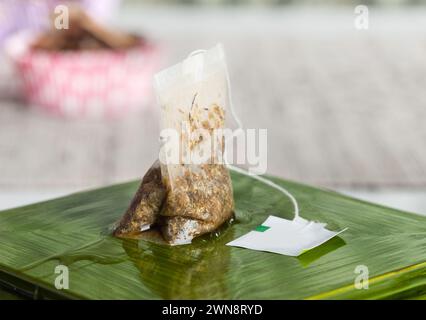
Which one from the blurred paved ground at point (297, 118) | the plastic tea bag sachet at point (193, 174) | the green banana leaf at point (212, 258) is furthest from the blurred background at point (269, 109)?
the plastic tea bag sachet at point (193, 174)

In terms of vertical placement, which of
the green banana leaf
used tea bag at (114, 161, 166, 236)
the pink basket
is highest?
the pink basket

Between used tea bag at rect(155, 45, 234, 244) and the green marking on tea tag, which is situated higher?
used tea bag at rect(155, 45, 234, 244)

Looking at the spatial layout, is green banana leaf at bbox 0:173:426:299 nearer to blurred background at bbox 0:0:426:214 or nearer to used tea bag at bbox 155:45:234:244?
used tea bag at bbox 155:45:234:244

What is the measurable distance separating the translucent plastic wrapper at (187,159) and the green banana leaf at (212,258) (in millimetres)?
27

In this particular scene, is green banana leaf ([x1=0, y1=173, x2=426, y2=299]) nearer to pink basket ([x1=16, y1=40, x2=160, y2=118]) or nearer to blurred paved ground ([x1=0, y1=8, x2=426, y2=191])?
blurred paved ground ([x1=0, y1=8, x2=426, y2=191])

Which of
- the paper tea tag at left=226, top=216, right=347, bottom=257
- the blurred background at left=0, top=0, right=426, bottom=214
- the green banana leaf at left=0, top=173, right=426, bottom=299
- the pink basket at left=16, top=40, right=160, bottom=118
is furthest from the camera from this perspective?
the pink basket at left=16, top=40, right=160, bottom=118

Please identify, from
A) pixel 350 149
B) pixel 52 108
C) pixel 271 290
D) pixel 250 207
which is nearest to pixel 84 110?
pixel 52 108

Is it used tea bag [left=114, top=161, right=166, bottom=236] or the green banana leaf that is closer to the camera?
the green banana leaf

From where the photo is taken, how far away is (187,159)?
103cm

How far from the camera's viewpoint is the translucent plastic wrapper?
1009 millimetres

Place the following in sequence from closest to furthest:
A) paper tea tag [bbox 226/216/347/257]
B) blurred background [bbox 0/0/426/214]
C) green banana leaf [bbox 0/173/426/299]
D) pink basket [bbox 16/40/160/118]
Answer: green banana leaf [bbox 0/173/426/299] < paper tea tag [bbox 226/216/347/257] < blurred background [bbox 0/0/426/214] < pink basket [bbox 16/40/160/118]

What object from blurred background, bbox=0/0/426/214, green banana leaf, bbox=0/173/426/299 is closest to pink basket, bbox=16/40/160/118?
blurred background, bbox=0/0/426/214

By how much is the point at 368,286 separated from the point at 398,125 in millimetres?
2230

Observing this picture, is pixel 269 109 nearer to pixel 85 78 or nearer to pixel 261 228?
pixel 85 78
